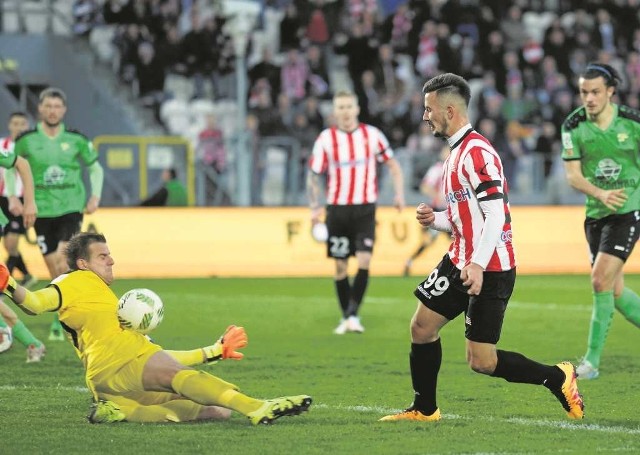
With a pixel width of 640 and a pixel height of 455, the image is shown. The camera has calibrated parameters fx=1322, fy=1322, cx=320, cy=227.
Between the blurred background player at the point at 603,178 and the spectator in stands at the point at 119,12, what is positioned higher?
the spectator in stands at the point at 119,12

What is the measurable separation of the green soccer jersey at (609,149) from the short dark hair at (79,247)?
12.6ft

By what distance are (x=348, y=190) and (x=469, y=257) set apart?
19.7ft

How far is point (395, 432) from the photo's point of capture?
23.6 ft

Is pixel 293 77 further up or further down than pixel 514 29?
further down

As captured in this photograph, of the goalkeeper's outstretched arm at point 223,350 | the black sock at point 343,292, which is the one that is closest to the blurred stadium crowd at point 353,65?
the black sock at point 343,292

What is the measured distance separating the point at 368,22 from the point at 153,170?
6.03 meters

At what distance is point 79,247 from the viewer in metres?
7.64

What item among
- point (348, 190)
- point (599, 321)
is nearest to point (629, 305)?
point (599, 321)

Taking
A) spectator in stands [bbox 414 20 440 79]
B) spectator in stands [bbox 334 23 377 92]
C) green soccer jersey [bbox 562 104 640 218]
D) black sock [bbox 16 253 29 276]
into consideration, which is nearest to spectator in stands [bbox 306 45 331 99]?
spectator in stands [bbox 334 23 377 92]

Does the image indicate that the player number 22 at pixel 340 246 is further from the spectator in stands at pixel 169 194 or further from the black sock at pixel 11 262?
the spectator in stands at pixel 169 194

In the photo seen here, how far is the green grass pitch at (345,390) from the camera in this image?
6859 millimetres

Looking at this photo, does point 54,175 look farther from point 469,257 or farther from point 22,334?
point 469,257

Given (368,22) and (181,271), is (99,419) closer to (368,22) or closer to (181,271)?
(181,271)

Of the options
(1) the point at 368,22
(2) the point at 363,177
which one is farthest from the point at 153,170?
(2) the point at 363,177
